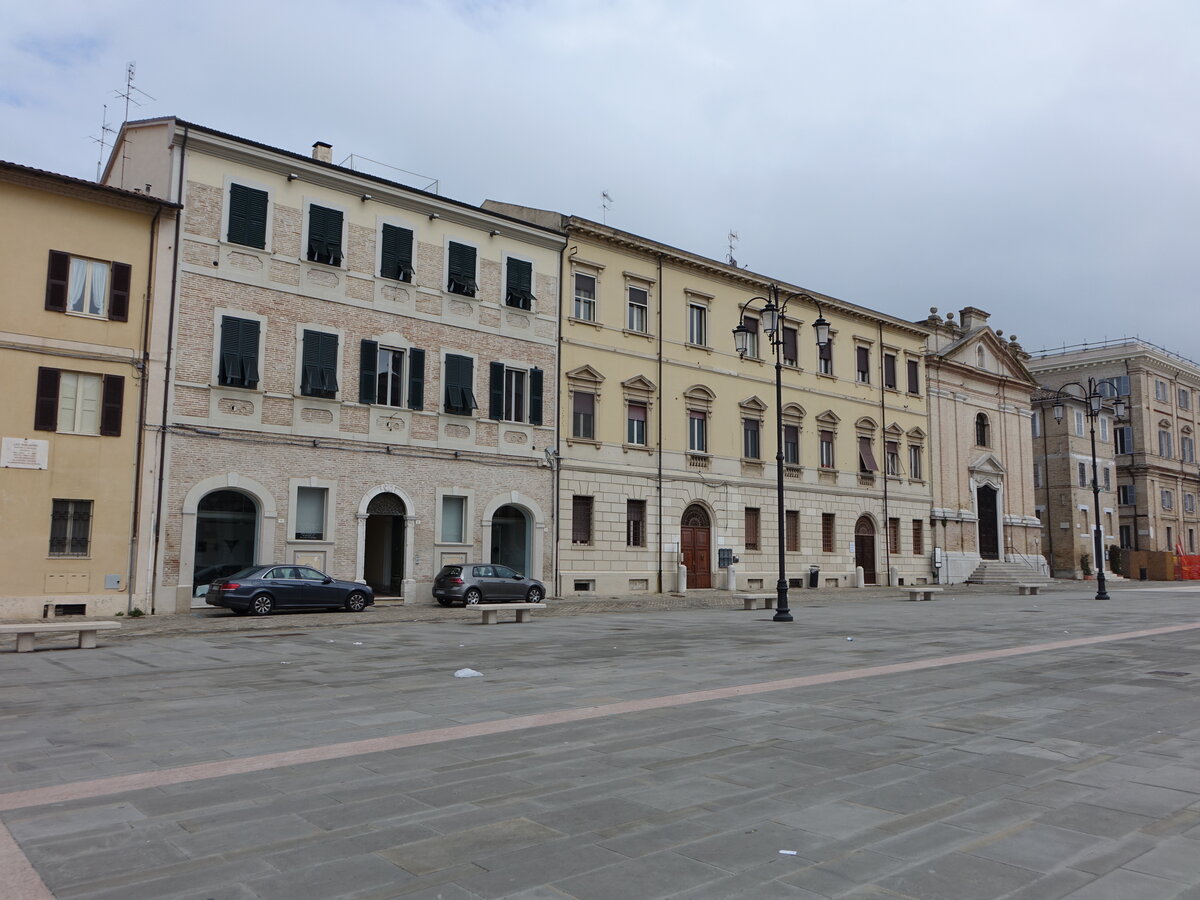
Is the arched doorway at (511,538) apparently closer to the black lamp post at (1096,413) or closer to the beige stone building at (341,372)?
the beige stone building at (341,372)

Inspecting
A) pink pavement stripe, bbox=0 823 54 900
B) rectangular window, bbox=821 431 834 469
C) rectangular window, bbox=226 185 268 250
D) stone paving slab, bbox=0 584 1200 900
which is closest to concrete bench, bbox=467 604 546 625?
stone paving slab, bbox=0 584 1200 900

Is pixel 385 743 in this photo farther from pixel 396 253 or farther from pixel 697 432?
pixel 697 432

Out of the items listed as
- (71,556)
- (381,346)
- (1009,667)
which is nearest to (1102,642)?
(1009,667)

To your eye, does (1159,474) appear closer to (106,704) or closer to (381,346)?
(381,346)

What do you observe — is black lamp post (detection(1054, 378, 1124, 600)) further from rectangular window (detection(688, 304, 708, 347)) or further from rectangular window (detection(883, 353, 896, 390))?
rectangular window (detection(688, 304, 708, 347))

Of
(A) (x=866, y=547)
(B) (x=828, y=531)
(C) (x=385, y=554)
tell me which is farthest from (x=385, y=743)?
(A) (x=866, y=547)

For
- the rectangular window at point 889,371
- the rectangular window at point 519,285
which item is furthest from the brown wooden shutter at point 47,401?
the rectangular window at point 889,371

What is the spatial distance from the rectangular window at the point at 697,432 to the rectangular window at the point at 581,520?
557 cm

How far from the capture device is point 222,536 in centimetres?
2358

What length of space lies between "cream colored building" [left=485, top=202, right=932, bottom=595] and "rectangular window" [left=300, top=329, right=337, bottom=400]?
8.37 metres

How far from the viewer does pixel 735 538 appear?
35.9 metres

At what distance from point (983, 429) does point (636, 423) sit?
86.8 feet

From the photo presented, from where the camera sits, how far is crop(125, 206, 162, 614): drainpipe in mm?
21719

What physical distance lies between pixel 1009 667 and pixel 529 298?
21.0 m
